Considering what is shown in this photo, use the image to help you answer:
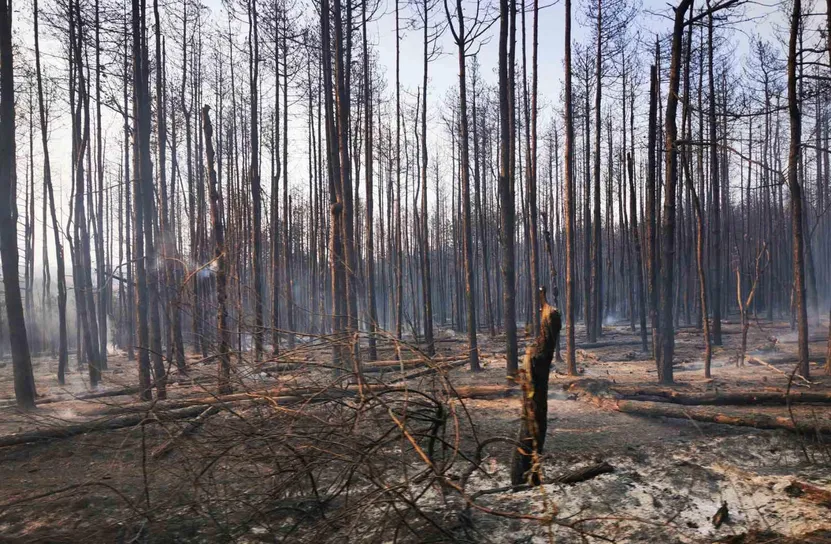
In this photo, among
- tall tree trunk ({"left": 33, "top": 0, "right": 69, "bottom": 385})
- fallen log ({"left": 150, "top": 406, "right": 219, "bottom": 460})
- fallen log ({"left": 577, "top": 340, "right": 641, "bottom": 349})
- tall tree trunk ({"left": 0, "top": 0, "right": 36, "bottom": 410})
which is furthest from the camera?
fallen log ({"left": 577, "top": 340, "right": 641, "bottom": 349})

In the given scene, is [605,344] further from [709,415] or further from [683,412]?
[683,412]

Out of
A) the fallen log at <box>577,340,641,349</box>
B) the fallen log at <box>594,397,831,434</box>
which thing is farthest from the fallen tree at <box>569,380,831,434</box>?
the fallen log at <box>577,340,641,349</box>

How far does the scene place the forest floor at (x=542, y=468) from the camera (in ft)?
13.4

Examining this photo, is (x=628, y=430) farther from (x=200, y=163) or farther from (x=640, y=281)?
(x=200, y=163)

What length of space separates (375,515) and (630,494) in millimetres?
2515

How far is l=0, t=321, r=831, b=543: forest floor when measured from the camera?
4.09 m

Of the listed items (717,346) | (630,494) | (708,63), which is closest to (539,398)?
(630,494)

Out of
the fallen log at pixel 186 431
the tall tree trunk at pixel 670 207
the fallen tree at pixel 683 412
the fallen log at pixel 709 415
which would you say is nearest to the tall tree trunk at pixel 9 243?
the fallen log at pixel 186 431

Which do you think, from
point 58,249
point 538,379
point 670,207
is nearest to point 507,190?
point 670,207

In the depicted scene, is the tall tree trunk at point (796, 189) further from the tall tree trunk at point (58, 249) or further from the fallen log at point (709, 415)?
the tall tree trunk at point (58, 249)

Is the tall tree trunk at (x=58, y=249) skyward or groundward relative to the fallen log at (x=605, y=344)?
skyward

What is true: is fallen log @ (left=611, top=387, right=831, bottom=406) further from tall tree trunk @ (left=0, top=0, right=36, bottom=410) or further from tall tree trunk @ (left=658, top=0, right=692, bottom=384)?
tall tree trunk @ (left=0, top=0, right=36, bottom=410)

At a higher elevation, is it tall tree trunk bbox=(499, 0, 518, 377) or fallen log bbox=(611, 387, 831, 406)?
tall tree trunk bbox=(499, 0, 518, 377)

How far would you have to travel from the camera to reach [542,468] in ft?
18.6
